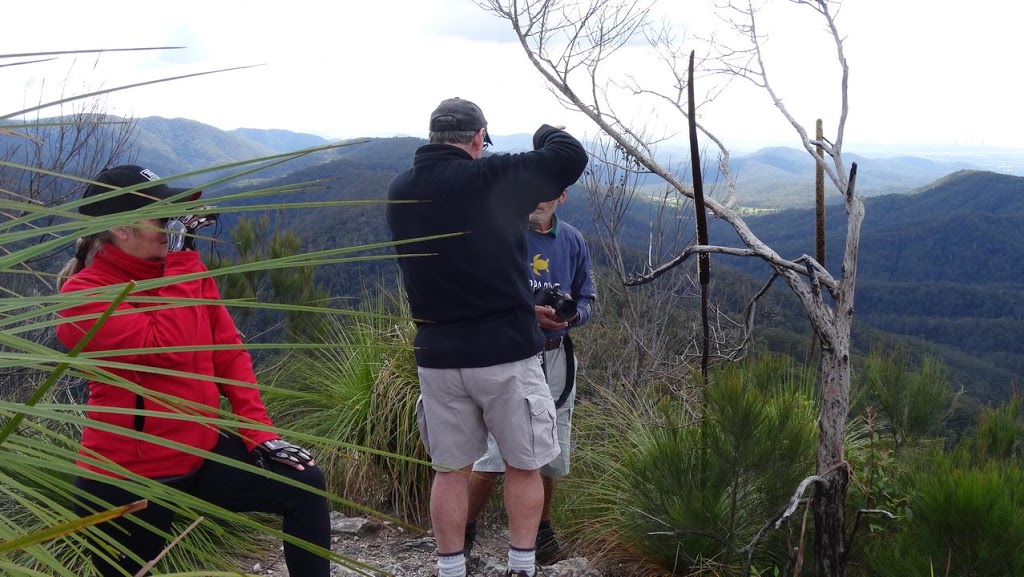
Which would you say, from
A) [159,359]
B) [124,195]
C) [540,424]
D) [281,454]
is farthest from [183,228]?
[540,424]

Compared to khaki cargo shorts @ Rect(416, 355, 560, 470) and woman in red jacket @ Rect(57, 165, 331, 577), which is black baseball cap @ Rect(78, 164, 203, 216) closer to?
woman in red jacket @ Rect(57, 165, 331, 577)

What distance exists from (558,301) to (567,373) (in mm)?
392

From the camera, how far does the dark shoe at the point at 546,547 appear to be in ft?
11.8

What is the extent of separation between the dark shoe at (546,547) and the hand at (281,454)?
1.67m

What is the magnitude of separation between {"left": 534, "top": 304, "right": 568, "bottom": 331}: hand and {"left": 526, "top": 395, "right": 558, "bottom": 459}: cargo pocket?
507mm

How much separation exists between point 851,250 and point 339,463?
9.76 ft

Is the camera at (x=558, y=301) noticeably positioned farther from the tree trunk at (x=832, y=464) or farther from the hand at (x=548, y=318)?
the tree trunk at (x=832, y=464)

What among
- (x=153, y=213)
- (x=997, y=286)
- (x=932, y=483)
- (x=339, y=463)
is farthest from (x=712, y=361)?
(x=997, y=286)

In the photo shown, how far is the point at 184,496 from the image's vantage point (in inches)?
20.8

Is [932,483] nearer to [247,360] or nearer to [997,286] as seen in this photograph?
[247,360]

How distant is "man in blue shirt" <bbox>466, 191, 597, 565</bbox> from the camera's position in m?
3.37

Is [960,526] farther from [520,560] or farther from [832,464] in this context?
[520,560]

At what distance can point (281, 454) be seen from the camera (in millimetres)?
2180

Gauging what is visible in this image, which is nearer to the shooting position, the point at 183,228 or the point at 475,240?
the point at 183,228
